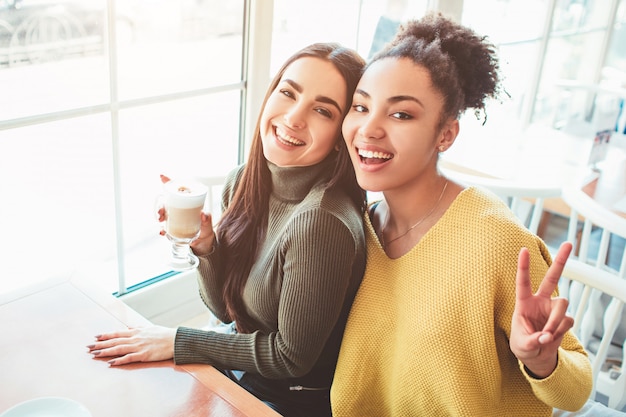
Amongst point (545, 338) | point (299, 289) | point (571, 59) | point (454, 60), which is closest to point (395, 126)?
point (454, 60)

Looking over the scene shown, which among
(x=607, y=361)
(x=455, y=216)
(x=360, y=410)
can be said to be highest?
(x=455, y=216)

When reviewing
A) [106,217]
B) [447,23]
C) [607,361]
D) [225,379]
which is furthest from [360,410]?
[607,361]

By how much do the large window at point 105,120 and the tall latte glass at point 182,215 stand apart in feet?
0.93

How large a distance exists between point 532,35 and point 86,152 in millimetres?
2607

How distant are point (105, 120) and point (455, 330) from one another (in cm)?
118

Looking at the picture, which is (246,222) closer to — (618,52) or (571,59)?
(571,59)

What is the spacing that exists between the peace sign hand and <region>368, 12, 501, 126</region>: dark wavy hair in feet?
1.25

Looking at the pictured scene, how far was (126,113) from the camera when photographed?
5.97 feet

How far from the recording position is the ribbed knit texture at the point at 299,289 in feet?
4.17

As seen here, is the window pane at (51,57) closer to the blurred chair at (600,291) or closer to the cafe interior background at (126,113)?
the cafe interior background at (126,113)

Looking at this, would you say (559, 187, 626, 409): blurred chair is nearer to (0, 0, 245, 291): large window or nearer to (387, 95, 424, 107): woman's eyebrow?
(387, 95, 424, 107): woman's eyebrow

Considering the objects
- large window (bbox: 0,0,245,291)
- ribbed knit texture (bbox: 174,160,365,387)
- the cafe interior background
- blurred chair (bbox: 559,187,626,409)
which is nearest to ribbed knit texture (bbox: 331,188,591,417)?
ribbed knit texture (bbox: 174,160,365,387)

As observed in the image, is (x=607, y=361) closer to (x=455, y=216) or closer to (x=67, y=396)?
(x=455, y=216)

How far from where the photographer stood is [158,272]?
7.02 feet
